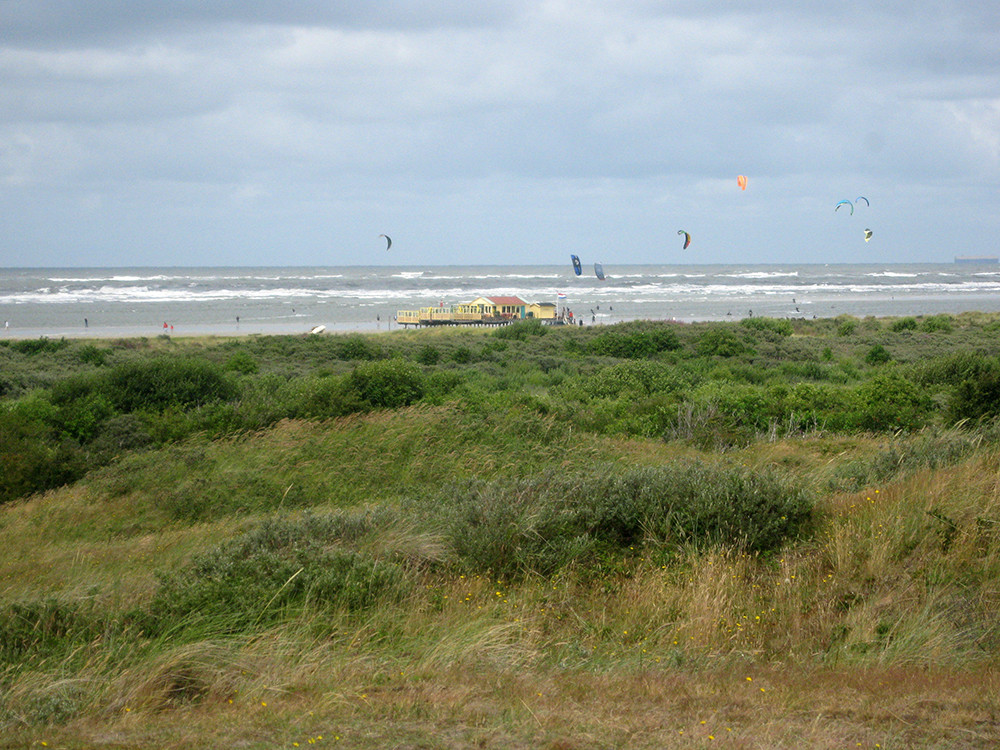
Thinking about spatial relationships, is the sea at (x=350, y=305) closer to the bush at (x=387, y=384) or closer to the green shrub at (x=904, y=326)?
the green shrub at (x=904, y=326)

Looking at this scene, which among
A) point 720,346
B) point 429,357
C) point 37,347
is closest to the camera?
point 429,357

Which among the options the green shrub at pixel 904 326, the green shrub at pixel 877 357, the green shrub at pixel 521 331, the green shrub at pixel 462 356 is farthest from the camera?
the green shrub at pixel 904 326

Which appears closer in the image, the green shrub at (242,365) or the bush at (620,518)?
the bush at (620,518)

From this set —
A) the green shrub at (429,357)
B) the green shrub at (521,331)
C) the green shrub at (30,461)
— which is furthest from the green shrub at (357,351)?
the green shrub at (30,461)

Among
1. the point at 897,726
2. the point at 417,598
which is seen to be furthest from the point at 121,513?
the point at 897,726

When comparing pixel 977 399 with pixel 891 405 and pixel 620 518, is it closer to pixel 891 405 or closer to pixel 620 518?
pixel 891 405

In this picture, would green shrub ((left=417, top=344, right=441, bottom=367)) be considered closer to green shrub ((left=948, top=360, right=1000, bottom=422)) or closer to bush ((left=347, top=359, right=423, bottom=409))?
bush ((left=347, top=359, right=423, bottom=409))

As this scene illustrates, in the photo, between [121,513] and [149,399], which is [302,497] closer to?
[121,513]

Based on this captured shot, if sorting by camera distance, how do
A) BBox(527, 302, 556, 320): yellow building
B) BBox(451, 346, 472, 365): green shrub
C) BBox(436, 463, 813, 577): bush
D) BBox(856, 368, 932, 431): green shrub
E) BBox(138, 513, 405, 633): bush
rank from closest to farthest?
BBox(138, 513, 405, 633): bush, BBox(436, 463, 813, 577): bush, BBox(856, 368, 932, 431): green shrub, BBox(451, 346, 472, 365): green shrub, BBox(527, 302, 556, 320): yellow building

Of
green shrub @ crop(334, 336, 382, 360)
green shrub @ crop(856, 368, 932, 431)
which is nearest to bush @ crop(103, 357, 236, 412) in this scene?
green shrub @ crop(856, 368, 932, 431)

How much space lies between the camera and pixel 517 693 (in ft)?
13.8

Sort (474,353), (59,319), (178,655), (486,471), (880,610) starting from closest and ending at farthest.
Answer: (178,655) → (880,610) → (486,471) → (474,353) → (59,319)

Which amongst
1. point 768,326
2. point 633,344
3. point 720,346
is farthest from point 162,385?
point 768,326

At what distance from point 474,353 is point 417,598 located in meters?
30.2
